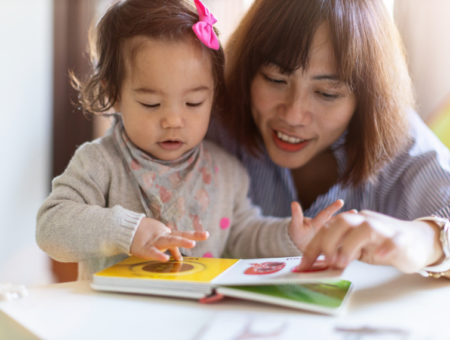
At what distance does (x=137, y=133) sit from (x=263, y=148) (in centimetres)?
43

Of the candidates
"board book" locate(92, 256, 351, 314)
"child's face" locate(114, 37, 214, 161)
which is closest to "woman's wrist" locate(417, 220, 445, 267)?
"board book" locate(92, 256, 351, 314)

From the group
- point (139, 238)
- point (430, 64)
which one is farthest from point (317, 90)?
point (430, 64)

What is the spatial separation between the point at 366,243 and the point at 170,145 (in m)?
0.50

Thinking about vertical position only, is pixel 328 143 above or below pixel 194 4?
below

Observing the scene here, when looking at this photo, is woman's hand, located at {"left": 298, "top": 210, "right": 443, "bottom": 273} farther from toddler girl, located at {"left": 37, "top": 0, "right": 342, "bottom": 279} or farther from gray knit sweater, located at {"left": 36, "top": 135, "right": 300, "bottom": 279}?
gray knit sweater, located at {"left": 36, "top": 135, "right": 300, "bottom": 279}

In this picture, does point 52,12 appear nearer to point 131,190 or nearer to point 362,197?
point 131,190

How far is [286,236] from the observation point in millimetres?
1035

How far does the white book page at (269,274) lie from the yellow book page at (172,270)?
0.08 feet

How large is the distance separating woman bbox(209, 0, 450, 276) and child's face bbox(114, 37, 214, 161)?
0.56 feet

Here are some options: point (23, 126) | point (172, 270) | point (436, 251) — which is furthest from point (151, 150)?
point (23, 126)

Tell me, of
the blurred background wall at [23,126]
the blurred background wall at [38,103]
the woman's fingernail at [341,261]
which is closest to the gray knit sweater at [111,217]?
the woman's fingernail at [341,261]

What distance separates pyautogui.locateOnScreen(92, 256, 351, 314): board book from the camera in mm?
647

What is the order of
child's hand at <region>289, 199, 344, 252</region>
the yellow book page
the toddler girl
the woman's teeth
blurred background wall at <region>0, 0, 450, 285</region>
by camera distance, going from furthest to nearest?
1. blurred background wall at <region>0, 0, 450, 285</region>
2. the woman's teeth
3. child's hand at <region>289, 199, 344, 252</region>
4. the toddler girl
5. the yellow book page

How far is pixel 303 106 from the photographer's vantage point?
101 cm
